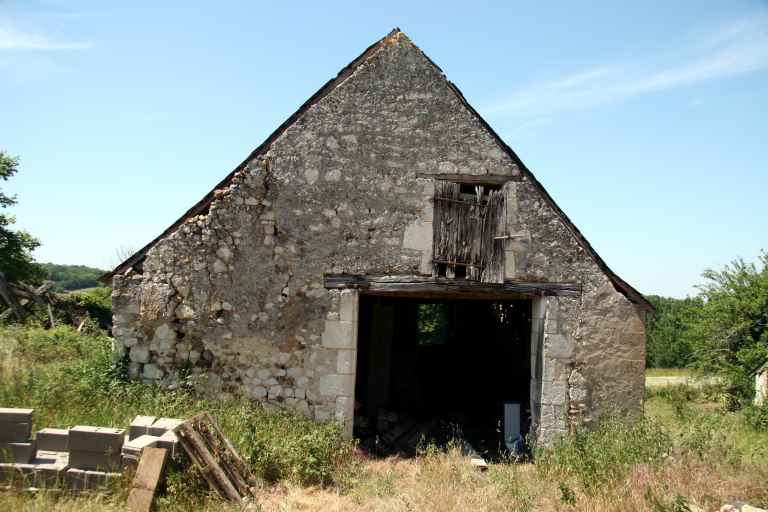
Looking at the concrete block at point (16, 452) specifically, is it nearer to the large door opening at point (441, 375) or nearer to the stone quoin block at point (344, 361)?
the stone quoin block at point (344, 361)

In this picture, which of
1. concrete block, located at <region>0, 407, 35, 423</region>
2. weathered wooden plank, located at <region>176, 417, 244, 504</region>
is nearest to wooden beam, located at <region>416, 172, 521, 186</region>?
weathered wooden plank, located at <region>176, 417, 244, 504</region>

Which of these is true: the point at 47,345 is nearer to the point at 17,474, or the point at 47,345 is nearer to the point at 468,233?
the point at 17,474

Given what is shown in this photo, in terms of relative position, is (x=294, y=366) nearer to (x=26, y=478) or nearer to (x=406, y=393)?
(x=26, y=478)

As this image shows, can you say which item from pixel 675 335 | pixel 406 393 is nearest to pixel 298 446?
pixel 406 393

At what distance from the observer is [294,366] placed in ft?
25.0

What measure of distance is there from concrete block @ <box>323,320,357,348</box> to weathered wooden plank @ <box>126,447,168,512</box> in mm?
2645

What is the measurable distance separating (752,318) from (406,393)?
8408mm

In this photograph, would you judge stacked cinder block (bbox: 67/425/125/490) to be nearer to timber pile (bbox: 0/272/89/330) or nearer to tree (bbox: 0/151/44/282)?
timber pile (bbox: 0/272/89/330)

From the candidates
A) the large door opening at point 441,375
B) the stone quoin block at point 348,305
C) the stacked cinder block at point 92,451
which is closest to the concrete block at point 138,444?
the stacked cinder block at point 92,451

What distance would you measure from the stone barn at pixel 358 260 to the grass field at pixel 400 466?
0.48 meters

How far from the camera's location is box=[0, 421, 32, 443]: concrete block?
17.7 feet

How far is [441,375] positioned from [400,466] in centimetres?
598

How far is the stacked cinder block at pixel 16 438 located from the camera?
17.6ft

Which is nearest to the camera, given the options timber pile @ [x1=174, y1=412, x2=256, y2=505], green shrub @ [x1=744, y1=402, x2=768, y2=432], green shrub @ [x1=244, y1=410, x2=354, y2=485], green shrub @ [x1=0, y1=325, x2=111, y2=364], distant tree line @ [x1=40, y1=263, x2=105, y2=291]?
timber pile @ [x1=174, y1=412, x2=256, y2=505]
